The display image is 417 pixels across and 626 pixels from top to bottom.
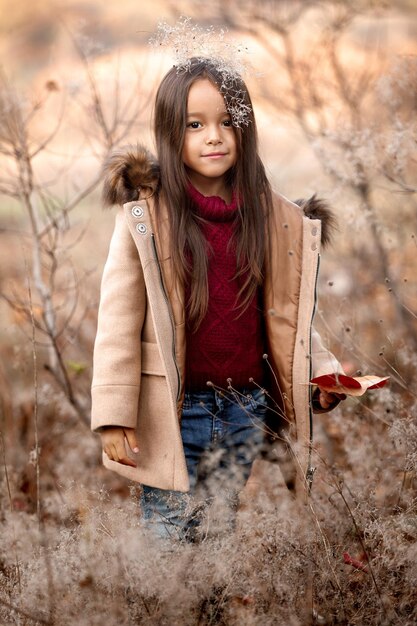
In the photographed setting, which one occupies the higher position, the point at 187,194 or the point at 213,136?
the point at 213,136

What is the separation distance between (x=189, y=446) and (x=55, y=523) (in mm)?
1102

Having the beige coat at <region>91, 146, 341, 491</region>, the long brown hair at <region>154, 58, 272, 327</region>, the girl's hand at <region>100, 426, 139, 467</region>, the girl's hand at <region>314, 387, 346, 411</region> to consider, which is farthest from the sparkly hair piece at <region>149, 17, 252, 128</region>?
the girl's hand at <region>100, 426, 139, 467</region>

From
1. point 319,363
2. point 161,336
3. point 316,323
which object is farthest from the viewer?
point 316,323

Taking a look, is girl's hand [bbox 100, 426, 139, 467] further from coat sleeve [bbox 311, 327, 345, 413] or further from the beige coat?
coat sleeve [bbox 311, 327, 345, 413]

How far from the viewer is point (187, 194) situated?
105 inches

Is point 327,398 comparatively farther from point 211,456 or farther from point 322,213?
point 322,213

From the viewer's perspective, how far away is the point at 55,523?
3.51 metres

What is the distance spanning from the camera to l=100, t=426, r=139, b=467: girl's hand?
256 centimetres

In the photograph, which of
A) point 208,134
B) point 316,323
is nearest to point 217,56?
point 208,134

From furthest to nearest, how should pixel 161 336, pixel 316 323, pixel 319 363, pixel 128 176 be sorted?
1. pixel 316 323
2. pixel 319 363
3. pixel 128 176
4. pixel 161 336

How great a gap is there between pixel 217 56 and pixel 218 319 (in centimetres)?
90

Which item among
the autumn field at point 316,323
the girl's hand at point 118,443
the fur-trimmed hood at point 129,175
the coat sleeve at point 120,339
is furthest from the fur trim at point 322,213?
the girl's hand at point 118,443

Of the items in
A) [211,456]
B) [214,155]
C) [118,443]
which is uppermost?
[214,155]

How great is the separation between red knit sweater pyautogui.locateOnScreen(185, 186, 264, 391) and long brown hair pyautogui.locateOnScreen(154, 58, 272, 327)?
0.03m
